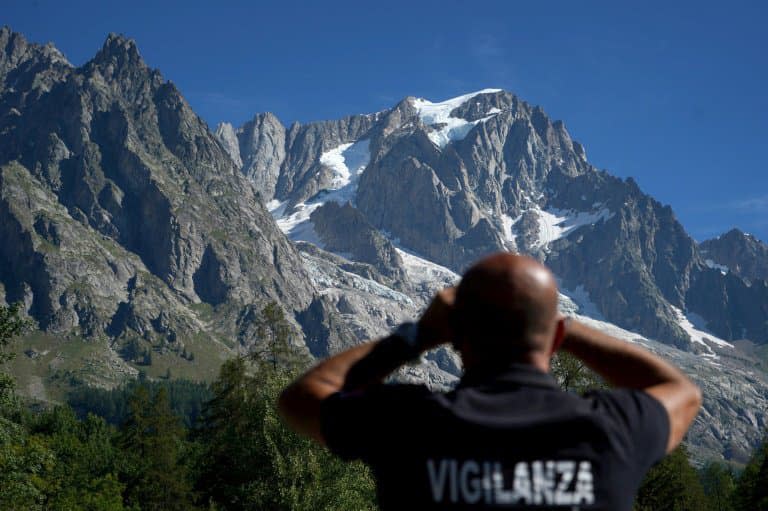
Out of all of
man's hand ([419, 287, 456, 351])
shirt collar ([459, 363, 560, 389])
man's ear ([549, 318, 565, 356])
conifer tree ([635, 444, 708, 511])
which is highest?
man's hand ([419, 287, 456, 351])

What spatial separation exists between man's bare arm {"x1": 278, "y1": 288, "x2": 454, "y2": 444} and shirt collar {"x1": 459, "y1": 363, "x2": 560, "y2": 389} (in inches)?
13.7

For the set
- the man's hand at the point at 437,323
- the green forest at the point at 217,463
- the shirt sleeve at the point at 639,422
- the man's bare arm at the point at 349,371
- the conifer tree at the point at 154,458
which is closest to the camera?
the shirt sleeve at the point at 639,422

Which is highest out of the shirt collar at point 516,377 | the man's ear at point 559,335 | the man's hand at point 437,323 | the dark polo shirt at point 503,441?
the man's hand at point 437,323

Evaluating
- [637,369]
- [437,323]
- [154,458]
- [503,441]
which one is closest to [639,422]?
[637,369]

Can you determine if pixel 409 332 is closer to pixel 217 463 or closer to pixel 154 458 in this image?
pixel 217 463

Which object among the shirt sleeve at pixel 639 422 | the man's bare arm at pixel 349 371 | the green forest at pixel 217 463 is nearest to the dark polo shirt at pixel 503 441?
the shirt sleeve at pixel 639 422

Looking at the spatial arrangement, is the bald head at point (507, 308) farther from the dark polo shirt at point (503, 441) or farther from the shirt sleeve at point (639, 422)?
the shirt sleeve at point (639, 422)

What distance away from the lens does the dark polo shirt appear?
358 cm

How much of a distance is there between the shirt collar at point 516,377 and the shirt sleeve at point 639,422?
28cm

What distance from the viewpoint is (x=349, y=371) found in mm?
4027

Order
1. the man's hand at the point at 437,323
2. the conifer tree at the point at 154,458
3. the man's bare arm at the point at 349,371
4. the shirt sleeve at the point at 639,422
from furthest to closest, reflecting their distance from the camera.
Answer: the conifer tree at the point at 154,458 < the man's hand at the point at 437,323 < the man's bare arm at the point at 349,371 < the shirt sleeve at the point at 639,422

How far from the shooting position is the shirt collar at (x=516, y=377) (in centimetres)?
380

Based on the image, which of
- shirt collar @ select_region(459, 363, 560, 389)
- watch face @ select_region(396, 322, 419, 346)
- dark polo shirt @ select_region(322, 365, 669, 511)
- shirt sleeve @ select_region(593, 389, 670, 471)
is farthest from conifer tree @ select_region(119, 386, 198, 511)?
shirt sleeve @ select_region(593, 389, 670, 471)

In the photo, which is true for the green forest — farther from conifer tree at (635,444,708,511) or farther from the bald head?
the bald head
